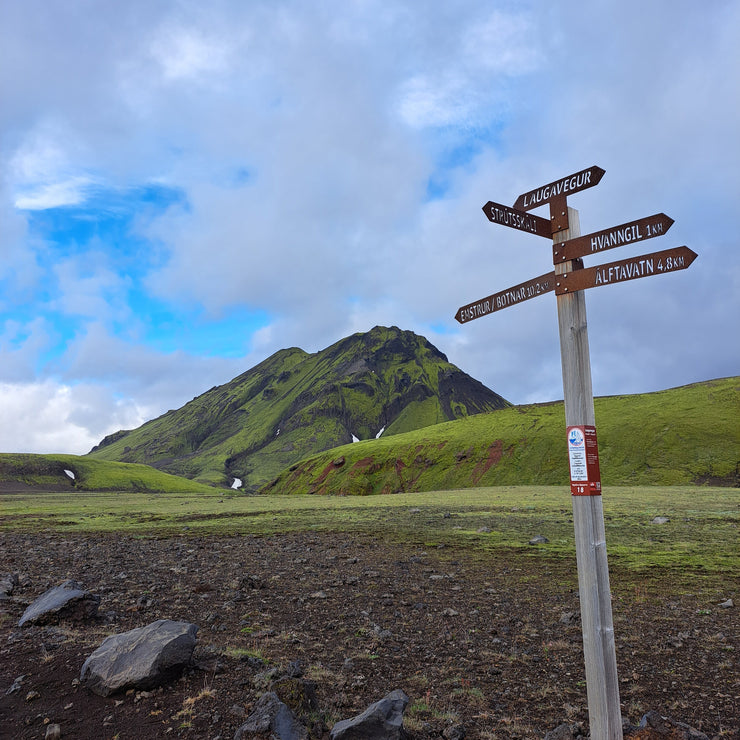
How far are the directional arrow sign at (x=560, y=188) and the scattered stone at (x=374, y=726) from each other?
8642 millimetres

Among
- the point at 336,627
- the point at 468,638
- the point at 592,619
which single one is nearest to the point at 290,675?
the point at 336,627

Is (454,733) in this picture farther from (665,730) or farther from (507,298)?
(507,298)

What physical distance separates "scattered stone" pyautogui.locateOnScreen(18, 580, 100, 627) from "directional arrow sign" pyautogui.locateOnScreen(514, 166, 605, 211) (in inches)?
571

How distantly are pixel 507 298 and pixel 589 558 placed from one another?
14.8ft

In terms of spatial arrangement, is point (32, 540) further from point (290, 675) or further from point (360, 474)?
point (360, 474)

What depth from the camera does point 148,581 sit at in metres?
18.0

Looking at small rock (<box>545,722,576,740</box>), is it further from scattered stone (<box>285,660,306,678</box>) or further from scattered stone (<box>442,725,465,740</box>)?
scattered stone (<box>285,660,306,678</box>)

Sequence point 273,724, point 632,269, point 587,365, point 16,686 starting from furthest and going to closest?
point 16,686
point 587,365
point 273,724
point 632,269

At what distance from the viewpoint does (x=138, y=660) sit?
888cm

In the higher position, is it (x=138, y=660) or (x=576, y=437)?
(x=576, y=437)

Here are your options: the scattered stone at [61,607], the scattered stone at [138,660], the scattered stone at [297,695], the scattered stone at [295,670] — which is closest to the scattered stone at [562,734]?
the scattered stone at [297,695]

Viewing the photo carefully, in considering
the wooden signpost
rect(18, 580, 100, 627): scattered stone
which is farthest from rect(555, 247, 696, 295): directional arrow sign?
rect(18, 580, 100, 627): scattered stone

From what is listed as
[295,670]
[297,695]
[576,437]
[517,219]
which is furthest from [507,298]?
[295,670]

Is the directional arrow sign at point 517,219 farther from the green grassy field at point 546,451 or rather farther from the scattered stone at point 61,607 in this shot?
the green grassy field at point 546,451
